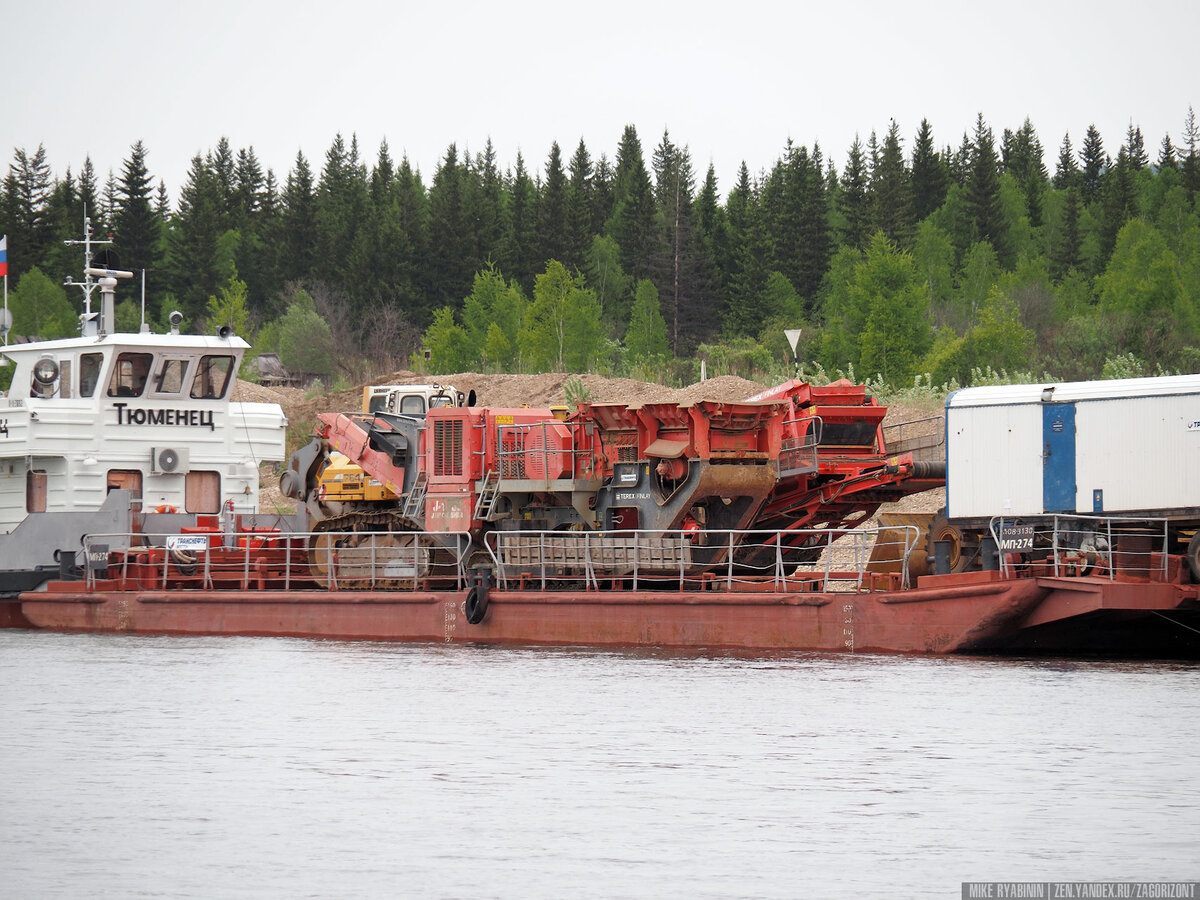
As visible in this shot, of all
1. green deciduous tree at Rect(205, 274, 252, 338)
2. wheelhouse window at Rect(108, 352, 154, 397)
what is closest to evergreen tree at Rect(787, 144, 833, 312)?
green deciduous tree at Rect(205, 274, 252, 338)

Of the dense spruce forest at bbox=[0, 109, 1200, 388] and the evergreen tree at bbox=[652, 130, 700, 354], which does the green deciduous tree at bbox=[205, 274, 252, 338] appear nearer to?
the dense spruce forest at bbox=[0, 109, 1200, 388]

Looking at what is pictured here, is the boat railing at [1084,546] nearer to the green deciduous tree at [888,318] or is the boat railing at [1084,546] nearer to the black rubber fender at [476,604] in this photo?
the black rubber fender at [476,604]

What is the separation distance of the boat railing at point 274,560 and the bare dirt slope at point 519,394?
63.6ft

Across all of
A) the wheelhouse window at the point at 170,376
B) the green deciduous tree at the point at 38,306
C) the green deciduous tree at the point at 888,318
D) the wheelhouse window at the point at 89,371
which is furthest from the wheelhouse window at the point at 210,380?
the green deciduous tree at the point at 38,306

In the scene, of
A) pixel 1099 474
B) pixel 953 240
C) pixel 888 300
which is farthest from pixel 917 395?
pixel 953 240

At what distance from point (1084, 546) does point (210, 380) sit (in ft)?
56.4

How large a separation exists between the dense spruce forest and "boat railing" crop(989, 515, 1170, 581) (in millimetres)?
46794

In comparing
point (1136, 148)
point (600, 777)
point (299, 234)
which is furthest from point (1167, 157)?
point (600, 777)

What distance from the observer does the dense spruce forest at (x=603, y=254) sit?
79.2 metres

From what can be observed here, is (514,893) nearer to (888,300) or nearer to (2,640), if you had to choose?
(2,640)

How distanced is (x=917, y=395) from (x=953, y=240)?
54.4 metres

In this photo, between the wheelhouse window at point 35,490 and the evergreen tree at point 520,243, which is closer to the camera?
the wheelhouse window at point 35,490

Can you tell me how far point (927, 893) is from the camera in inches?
482

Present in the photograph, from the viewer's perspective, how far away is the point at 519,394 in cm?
5859
